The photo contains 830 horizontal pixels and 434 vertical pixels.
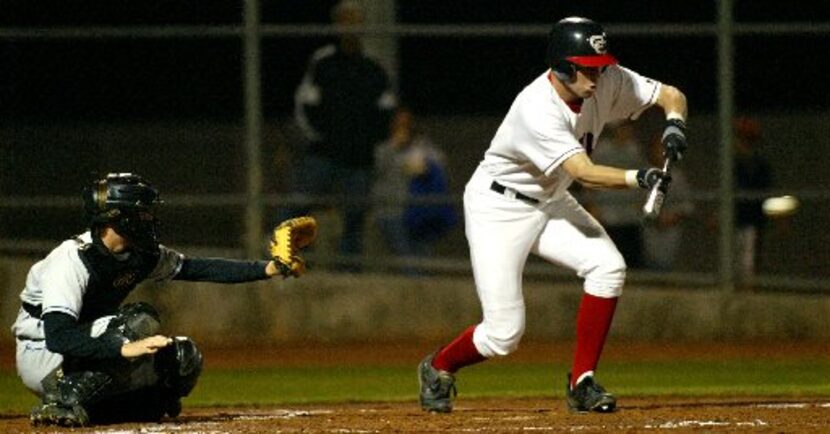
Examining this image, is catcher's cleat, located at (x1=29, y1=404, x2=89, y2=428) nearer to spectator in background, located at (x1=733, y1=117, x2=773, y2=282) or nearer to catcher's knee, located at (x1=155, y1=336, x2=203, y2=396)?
catcher's knee, located at (x1=155, y1=336, x2=203, y2=396)

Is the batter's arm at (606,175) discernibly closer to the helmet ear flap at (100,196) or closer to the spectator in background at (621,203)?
the helmet ear flap at (100,196)

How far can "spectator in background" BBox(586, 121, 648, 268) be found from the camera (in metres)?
14.9

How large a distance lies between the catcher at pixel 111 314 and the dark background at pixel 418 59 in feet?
24.3

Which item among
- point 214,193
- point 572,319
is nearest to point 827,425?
point 572,319

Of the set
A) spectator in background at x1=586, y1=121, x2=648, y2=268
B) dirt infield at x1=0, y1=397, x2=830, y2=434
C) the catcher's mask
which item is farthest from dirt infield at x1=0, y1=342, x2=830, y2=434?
spectator in background at x1=586, y1=121, x2=648, y2=268

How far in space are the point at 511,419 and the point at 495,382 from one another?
3.33m

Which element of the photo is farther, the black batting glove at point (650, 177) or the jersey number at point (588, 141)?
the jersey number at point (588, 141)

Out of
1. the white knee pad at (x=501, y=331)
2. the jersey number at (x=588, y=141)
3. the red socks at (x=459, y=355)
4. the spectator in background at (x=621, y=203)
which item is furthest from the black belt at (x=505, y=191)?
the spectator in background at (x=621, y=203)

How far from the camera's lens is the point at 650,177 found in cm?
827

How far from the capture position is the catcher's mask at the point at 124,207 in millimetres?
8250

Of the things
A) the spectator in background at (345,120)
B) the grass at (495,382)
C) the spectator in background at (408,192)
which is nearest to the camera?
the grass at (495,382)

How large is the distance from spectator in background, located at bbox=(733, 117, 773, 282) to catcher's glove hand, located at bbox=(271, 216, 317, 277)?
271 inches

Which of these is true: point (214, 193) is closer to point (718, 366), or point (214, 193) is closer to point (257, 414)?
point (718, 366)

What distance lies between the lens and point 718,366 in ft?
42.1
